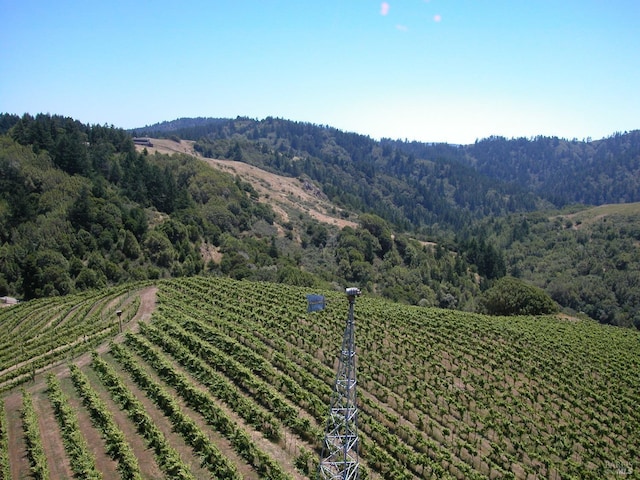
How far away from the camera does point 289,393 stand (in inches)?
1361

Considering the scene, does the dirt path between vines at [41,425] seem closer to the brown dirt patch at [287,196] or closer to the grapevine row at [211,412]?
the grapevine row at [211,412]

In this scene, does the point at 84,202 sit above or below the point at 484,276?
above

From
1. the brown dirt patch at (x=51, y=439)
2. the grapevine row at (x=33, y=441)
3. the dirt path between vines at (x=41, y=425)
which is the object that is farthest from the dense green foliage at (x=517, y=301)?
the grapevine row at (x=33, y=441)

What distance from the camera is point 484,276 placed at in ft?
399

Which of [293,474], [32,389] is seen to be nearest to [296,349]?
[293,474]

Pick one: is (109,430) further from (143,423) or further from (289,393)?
(289,393)

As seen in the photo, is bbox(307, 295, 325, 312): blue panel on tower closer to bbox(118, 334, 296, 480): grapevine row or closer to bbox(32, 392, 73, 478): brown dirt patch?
bbox(118, 334, 296, 480): grapevine row

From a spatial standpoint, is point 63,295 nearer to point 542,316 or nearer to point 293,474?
point 293,474

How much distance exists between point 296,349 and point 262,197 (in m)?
98.6

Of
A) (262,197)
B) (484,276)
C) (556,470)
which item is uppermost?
(262,197)

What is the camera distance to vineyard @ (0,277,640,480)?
90.8 ft

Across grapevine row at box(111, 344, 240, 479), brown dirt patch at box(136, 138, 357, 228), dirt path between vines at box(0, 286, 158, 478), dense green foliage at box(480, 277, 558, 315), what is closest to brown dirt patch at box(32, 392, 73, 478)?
dirt path between vines at box(0, 286, 158, 478)

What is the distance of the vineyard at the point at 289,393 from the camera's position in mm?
27688

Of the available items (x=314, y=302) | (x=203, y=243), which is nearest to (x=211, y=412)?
(x=314, y=302)
